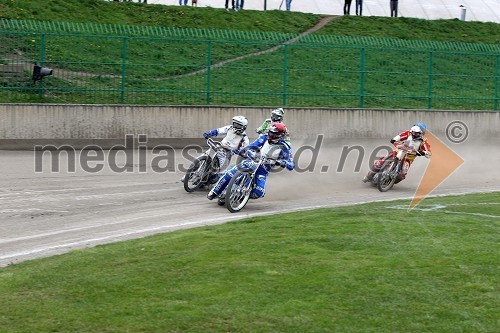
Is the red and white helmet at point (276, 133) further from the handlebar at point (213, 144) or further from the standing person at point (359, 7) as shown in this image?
the standing person at point (359, 7)

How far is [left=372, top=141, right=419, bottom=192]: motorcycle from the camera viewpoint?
69.2ft

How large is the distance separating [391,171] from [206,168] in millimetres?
4424

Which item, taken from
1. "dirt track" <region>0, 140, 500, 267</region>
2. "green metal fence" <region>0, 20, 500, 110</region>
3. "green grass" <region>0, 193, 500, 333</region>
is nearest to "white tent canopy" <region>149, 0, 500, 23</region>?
"green metal fence" <region>0, 20, 500, 110</region>

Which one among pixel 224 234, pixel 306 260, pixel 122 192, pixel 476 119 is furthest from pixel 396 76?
pixel 306 260

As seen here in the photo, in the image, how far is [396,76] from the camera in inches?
1253

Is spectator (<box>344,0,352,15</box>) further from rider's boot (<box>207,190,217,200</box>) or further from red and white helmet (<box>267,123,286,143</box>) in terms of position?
rider's boot (<box>207,190,217,200</box>)

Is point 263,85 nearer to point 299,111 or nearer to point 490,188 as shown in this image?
point 299,111

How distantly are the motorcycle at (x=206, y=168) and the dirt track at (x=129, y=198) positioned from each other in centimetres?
28

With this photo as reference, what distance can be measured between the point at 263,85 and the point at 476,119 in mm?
8237

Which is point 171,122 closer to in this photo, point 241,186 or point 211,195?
point 211,195

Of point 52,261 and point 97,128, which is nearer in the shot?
point 52,261

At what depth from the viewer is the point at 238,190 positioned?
17.4m

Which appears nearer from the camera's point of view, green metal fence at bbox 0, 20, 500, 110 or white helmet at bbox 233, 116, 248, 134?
white helmet at bbox 233, 116, 248, 134

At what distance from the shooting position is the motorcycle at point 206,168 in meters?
19.3
